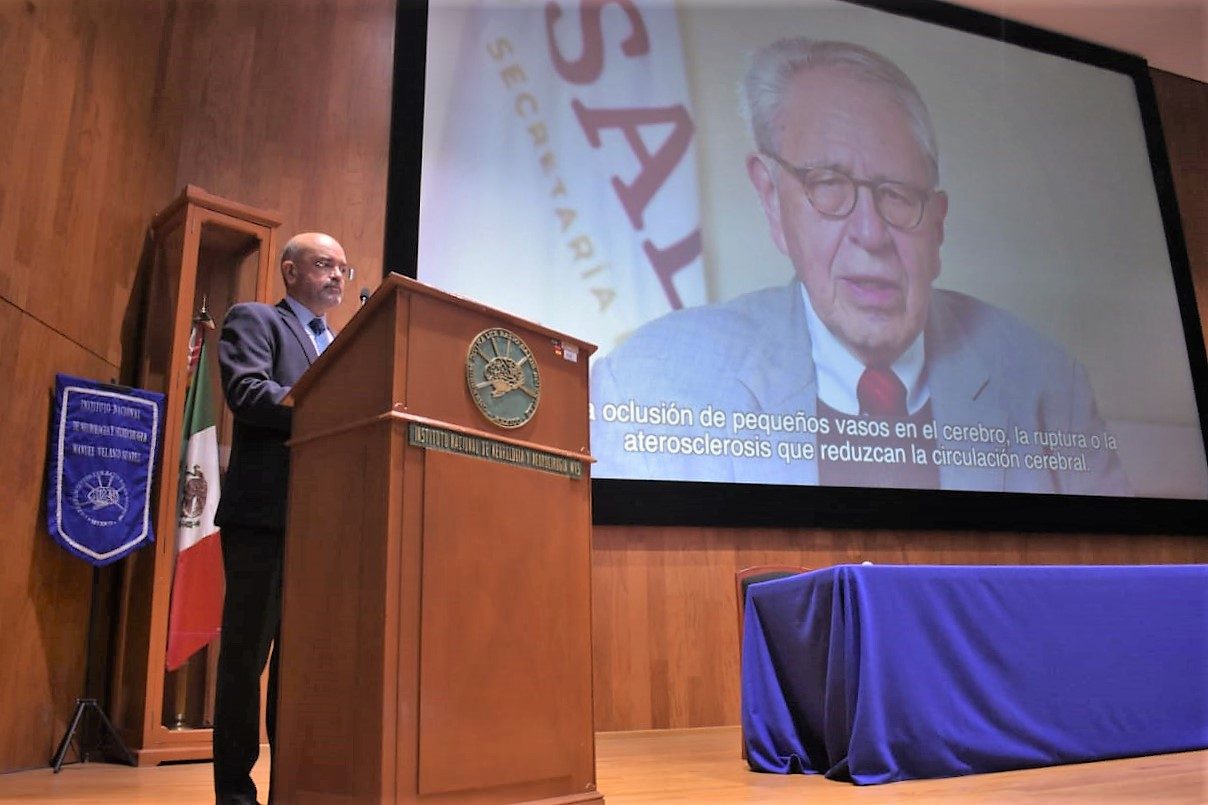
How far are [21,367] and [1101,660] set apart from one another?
330 cm

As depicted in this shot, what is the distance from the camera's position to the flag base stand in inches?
114

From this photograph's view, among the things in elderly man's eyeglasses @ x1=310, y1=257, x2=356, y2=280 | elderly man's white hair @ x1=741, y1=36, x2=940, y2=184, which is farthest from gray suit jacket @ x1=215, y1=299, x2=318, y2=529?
elderly man's white hair @ x1=741, y1=36, x2=940, y2=184

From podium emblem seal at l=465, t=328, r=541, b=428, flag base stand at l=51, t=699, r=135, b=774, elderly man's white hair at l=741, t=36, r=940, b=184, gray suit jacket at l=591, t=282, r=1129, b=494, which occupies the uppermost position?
elderly man's white hair at l=741, t=36, r=940, b=184

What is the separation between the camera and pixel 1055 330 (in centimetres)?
537

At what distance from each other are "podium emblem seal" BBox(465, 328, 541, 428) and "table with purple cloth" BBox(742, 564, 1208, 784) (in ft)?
4.02

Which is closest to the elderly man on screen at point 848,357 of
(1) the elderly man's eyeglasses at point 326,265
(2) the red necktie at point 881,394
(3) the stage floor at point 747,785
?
(2) the red necktie at point 881,394

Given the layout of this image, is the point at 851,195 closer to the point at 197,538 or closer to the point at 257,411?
the point at 197,538

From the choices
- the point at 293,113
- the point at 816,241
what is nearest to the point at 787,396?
the point at 816,241

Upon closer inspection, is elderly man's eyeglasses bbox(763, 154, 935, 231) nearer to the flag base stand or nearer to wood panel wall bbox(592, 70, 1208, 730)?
wood panel wall bbox(592, 70, 1208, 730)

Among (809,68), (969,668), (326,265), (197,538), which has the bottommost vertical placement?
(969,668)

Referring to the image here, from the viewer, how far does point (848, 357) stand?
4.79 meters

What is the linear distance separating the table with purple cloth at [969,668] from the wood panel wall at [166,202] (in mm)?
1391

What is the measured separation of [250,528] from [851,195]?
4.04 m

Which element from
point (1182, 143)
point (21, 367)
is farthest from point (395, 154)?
point (1182, 143)
